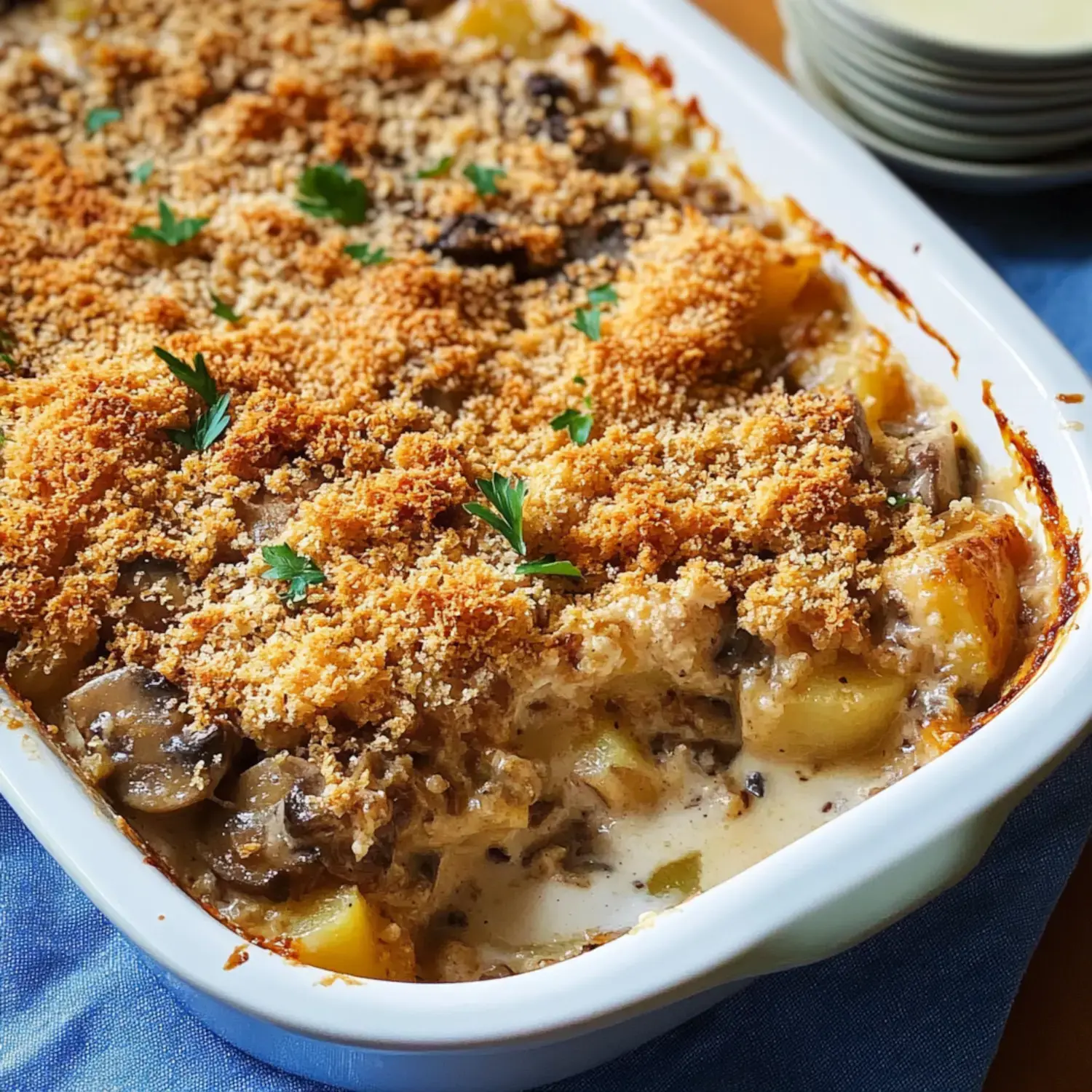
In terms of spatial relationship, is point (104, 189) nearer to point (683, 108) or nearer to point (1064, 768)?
point (683, 108)

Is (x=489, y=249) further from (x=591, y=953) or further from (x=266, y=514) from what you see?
(x=591, y=953)

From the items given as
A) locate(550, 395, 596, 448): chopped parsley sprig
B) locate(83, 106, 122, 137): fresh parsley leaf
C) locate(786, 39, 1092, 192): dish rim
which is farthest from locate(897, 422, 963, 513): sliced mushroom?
locate(83, 106, 122, 137): fresh parsley leaf

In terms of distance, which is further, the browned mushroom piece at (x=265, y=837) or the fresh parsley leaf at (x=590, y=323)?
the fresh parsley leaf at (x=590, y=323)

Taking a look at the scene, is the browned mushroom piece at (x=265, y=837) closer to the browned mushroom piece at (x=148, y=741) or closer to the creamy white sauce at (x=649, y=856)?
the browned mushroom piece at (x=148, y=741)

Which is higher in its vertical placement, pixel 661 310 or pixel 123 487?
pixel 661 310

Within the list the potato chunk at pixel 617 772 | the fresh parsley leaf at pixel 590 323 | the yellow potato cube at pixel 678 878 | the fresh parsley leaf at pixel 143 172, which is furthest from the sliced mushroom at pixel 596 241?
the yellow potato cube at pixel 678 878

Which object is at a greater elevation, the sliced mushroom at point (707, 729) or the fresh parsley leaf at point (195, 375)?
the fresh parsley leaf at point (195, 375)

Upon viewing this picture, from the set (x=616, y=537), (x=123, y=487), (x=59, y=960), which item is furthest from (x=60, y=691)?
(x=616, y=537)
